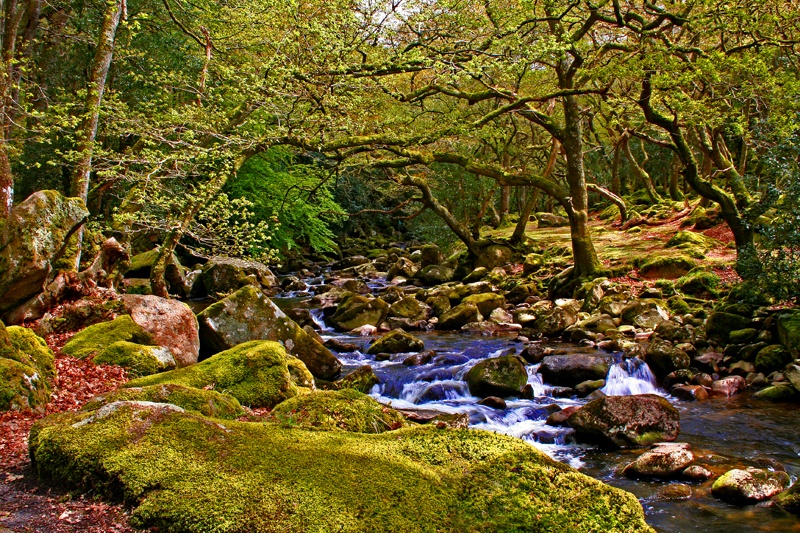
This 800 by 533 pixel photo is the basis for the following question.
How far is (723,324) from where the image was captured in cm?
1102

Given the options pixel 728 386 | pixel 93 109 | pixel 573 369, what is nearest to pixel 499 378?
pixel 573 369

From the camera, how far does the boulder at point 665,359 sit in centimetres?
989

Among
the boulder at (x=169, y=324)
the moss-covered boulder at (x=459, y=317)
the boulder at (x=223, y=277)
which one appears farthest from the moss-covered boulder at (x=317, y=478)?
the boulder at (x=223, y=277)

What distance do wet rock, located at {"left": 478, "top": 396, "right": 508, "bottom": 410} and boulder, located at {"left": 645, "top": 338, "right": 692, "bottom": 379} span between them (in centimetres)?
318

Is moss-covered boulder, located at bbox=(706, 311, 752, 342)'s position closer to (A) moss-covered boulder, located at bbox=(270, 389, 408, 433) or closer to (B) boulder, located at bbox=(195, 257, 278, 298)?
(A) moss-covered boulder, located at bbox=(270, 389, 408, 433)

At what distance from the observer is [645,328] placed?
12.6 meters

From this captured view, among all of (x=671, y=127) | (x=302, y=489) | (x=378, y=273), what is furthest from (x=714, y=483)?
(x=378, y=273)

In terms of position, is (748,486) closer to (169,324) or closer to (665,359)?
(665,359)

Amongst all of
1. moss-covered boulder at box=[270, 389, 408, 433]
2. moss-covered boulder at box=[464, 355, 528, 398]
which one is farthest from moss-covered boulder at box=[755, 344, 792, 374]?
moss-covered boulder at box=[270, 389, 408, 433]

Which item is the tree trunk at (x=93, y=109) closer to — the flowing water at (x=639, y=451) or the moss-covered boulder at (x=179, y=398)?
the moss-covered boulder at (x=179, y=398)

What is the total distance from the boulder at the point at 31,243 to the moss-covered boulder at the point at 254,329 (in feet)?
8.74

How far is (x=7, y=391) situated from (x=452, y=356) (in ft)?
26.7

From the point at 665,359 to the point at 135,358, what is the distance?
346 inches

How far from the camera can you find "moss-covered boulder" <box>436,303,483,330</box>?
50.2 feet
